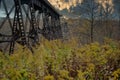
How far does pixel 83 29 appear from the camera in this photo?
64.3m

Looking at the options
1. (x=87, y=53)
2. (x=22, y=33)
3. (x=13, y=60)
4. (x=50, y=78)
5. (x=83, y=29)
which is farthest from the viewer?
(x=83, y=29)

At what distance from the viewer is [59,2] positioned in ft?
382

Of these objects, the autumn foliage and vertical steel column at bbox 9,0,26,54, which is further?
vertical steel column at bbox 9,0,26,54

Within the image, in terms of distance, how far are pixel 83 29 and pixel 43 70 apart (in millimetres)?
57960

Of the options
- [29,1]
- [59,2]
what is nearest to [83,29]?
[29,1]

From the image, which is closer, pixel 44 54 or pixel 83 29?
pixel 44 54

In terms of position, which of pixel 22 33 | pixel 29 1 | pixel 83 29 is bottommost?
pixel 83 29

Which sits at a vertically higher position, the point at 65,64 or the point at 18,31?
the point at 65,64

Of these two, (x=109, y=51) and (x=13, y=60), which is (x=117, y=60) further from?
(x=13, y=60)

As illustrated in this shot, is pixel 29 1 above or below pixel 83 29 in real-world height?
above

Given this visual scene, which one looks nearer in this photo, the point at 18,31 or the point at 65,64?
the point at 65,64

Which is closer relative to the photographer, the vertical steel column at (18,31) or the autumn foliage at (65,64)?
the autumn foliage at (65,64)

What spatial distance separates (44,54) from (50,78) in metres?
1.63

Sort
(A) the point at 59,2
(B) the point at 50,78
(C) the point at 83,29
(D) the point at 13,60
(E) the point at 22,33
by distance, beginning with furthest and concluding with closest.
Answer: (A) the point at 59,2
(C) the point at 83,29
(E) the point at 22,33
(D) the point at 13,60
(B) the point at 50,78
